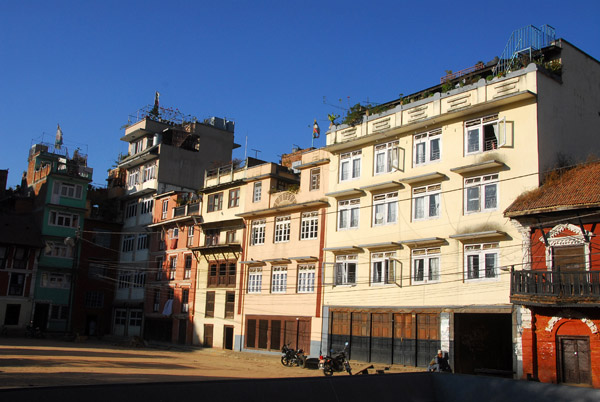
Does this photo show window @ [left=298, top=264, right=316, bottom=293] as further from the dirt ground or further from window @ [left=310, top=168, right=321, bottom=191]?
window @ [left=310, top=168, right=321, bottom=191]

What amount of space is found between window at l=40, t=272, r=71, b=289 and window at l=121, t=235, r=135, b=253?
6462 mm

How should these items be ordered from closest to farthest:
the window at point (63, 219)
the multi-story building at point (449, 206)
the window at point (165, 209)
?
the multi-story building at point (449, 206)
the window at point (165, 209)
the window at point (63, 219)

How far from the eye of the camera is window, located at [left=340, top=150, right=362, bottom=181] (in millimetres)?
39138

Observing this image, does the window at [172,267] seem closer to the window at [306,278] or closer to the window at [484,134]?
the window at [306,278]

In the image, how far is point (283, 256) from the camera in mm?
43344

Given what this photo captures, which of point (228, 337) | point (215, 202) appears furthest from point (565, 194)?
point (215, 202)

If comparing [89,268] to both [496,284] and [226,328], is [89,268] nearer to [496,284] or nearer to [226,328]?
[226,328]

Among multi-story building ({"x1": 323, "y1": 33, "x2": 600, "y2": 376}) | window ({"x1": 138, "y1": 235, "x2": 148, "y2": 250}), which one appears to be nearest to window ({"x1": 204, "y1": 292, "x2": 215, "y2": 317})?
window ({"x1": 138, "y1": 235, "x2": 148, "y2": 250})

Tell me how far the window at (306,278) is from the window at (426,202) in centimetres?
958

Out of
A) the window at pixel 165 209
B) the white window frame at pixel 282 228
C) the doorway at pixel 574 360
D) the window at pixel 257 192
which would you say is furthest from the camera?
the window at pixel 165 209

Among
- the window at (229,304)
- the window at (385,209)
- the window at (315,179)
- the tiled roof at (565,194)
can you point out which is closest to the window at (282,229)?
the window at (315,179)

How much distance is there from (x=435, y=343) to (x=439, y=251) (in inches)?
204

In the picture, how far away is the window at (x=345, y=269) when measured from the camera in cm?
3800

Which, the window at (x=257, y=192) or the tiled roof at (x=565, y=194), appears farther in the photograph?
the window at (x=257, y=192)
